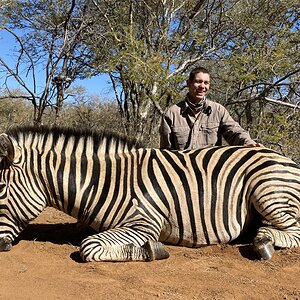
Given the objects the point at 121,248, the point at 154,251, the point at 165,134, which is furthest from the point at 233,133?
the point at 121,248

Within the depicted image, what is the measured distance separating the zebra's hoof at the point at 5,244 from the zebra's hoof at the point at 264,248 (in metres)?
1.90

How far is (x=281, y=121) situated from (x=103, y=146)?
4025mm

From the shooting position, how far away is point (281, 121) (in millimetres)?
6594

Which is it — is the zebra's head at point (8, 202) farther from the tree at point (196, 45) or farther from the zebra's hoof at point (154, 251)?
the tree at point (196, 45)

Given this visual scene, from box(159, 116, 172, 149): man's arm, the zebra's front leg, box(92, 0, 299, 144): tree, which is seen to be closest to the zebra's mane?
the zebra's front leg

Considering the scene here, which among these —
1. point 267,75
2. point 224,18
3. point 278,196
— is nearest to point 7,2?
point 224,18

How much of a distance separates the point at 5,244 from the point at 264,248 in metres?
1.97

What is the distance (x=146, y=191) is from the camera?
3254 mm

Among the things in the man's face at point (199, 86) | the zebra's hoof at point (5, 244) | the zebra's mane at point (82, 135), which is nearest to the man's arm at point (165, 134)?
the man's face at point (199, 86)

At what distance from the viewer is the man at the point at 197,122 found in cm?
441

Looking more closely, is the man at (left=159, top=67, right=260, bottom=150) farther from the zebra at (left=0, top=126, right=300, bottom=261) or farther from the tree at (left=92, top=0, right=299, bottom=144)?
the tree at (left=92, top=0, right=299, bottom=144)

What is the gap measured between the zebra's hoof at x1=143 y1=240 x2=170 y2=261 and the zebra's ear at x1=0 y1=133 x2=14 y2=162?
126cm

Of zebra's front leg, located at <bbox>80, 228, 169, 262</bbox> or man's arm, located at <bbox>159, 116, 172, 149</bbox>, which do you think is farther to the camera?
man's arm, located at <bbox>159, 116, 172, 149</bbox>

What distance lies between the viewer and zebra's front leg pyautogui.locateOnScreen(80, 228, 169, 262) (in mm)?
2896
